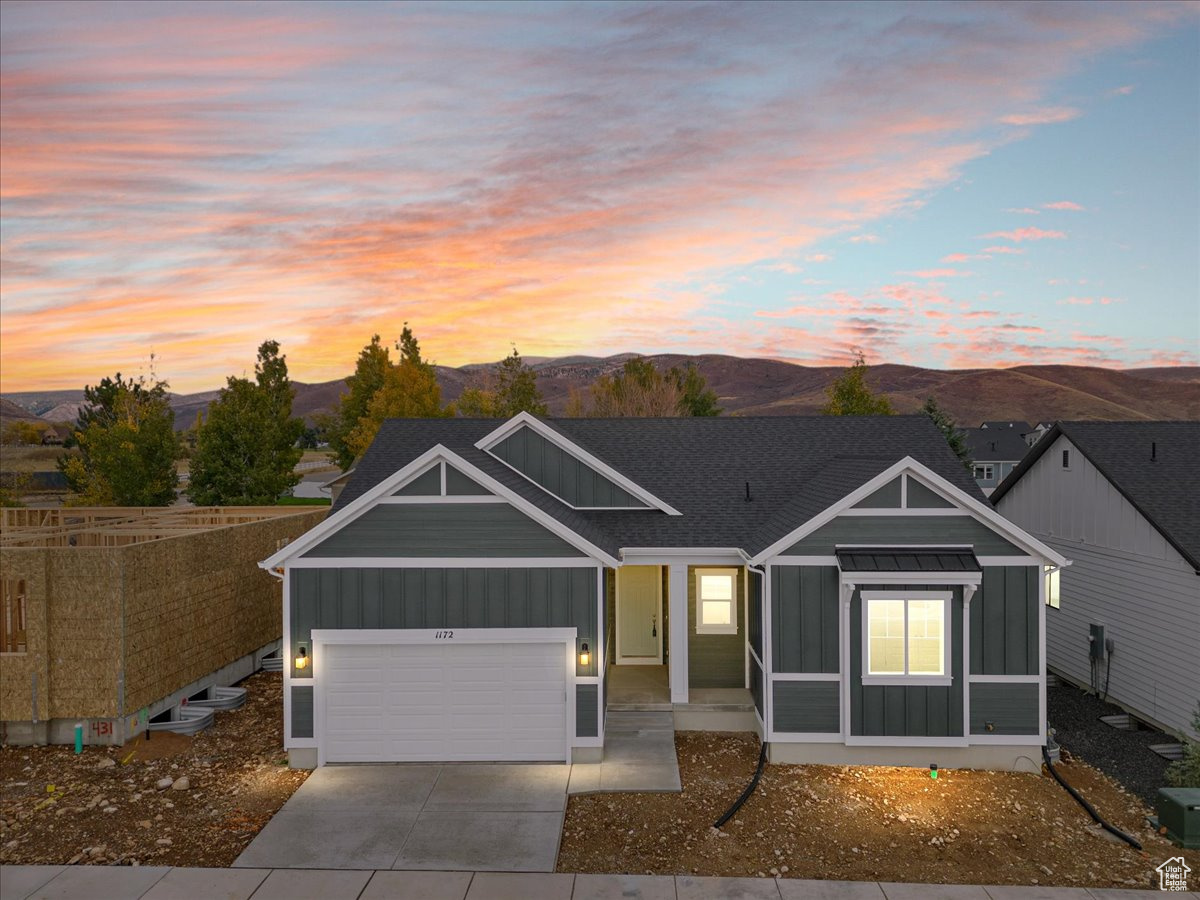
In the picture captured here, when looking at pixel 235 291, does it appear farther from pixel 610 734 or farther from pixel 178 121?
pixel 610 734

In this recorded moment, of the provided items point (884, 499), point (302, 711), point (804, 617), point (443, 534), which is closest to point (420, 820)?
point (302, 711)

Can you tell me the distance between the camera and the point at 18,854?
8719mm

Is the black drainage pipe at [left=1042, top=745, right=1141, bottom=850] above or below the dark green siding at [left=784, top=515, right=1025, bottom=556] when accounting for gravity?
below

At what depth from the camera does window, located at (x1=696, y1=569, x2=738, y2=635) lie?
1364cm

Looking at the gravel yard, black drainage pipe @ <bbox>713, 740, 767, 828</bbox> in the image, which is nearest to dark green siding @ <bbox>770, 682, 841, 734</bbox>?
black drainage pipe @ <bbox>713, 740, 767, 828</bbox>

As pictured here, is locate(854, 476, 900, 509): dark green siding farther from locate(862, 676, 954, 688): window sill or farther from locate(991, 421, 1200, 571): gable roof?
locate(991, 421, 1200, 571): gable roof

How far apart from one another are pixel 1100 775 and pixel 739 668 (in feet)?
19.3

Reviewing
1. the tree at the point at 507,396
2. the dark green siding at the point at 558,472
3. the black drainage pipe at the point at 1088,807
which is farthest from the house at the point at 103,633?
the tree at the point at 507,396

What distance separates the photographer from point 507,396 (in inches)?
2438

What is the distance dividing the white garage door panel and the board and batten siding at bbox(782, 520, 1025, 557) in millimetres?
4490

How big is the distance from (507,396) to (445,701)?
51.4 metres

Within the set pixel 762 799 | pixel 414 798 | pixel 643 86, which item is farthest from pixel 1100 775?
pixel 643 86

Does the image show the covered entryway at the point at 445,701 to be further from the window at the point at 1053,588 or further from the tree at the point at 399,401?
the tree at the point at 399,401

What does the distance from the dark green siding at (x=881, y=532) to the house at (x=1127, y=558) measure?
4335 millimetres
